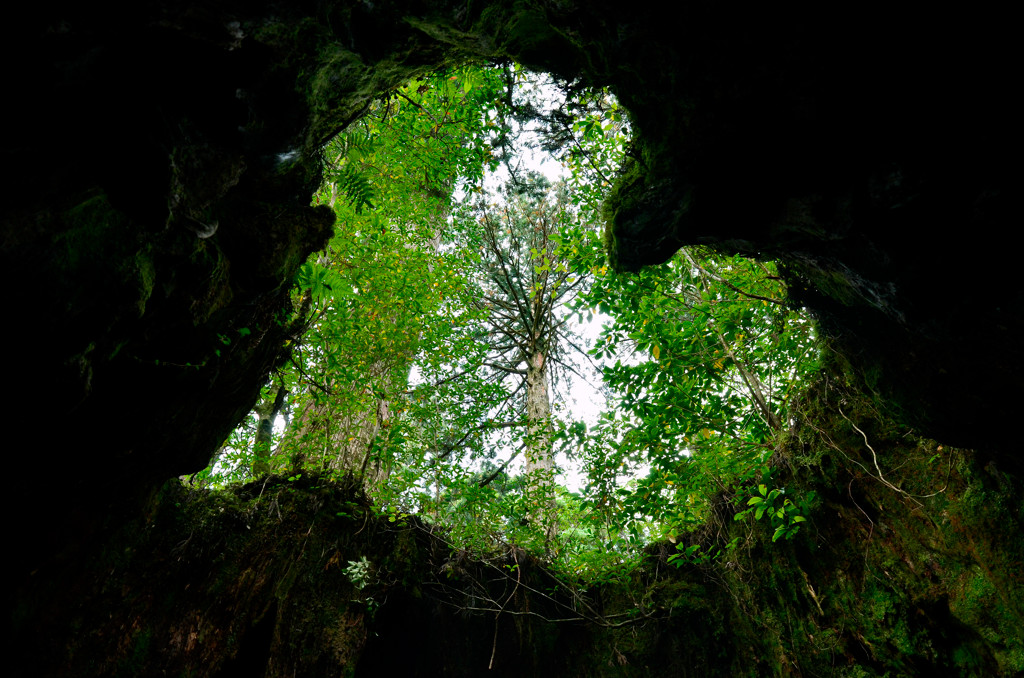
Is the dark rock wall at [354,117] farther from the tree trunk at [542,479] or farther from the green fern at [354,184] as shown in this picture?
the tree trunk at [542,479]

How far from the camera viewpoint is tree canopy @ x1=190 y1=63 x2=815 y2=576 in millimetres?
5363

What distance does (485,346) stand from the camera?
8773 mm

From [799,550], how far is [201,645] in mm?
7064

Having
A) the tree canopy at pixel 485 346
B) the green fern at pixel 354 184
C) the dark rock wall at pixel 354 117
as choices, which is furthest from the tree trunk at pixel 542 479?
the green fern at pixel 354 184

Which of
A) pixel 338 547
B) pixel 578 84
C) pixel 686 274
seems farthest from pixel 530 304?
pixel 578 84

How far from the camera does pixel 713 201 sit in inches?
142

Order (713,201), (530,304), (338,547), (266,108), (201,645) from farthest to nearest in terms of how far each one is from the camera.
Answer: (530,304)
(338,547)
(201,645)
(713,201)
(266,108)

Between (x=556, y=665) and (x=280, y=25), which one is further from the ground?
(x=280, y=25)

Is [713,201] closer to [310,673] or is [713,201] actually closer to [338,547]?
[338,547]

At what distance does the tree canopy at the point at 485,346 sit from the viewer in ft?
Result: 17.6

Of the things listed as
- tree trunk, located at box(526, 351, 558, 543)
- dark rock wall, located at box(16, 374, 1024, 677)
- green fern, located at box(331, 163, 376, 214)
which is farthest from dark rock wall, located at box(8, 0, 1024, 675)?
tree trunk, located at box(526, 351, 558, 543)

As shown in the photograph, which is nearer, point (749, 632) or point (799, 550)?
point (799, 550)

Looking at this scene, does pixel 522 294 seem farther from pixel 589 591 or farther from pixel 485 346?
pixel 589 591

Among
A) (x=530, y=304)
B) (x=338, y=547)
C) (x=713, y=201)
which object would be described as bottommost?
(x=338, y=547)
